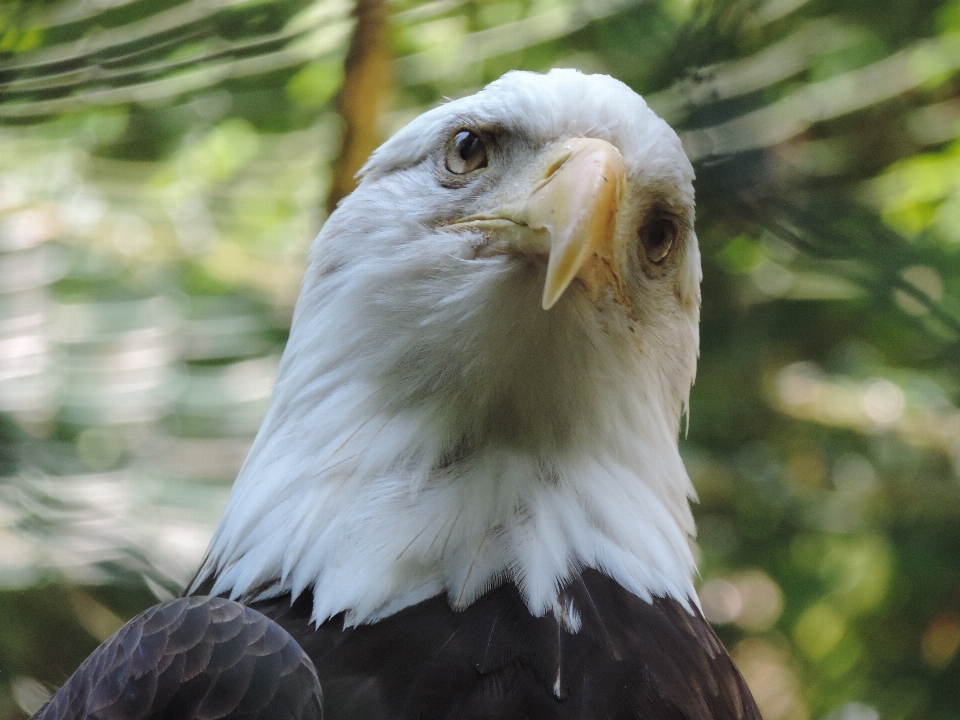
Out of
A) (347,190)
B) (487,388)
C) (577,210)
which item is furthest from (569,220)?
(347,190)

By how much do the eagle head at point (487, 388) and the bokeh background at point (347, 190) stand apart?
0.18 metres

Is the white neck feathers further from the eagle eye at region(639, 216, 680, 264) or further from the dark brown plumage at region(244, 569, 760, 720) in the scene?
the eagle eye at region(639, 216, 680, 264)

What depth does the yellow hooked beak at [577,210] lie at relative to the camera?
1.91m

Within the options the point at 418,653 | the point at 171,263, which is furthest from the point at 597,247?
the point at 171,263

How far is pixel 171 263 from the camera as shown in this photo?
16.3 feet

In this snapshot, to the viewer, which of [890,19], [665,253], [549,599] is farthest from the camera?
[665,253]

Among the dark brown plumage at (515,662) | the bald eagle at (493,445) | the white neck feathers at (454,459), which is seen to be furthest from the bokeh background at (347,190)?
the dark brown plumage at (515,662)

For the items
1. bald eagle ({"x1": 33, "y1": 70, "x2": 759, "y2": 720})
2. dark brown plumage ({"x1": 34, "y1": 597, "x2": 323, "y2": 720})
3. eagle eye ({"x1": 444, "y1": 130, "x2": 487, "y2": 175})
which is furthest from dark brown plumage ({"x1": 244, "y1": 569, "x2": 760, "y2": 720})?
eagle eye ({"x1": 444, "y1": 130, "x2": 487, "y2": 175})

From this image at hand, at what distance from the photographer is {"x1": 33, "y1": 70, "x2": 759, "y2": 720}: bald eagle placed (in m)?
1.97

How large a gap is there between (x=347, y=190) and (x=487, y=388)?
1.52 meters

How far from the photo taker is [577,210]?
1.94 m

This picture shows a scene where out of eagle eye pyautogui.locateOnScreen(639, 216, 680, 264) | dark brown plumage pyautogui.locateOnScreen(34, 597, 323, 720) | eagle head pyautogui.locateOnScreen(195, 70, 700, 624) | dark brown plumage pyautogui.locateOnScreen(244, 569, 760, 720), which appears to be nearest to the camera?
dark brown plumage pyautogui.locateOnScreen(34, 597, 323, 720)

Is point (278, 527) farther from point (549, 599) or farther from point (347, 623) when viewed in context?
point (549, 599)

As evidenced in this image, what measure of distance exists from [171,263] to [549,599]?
3.41 meters
